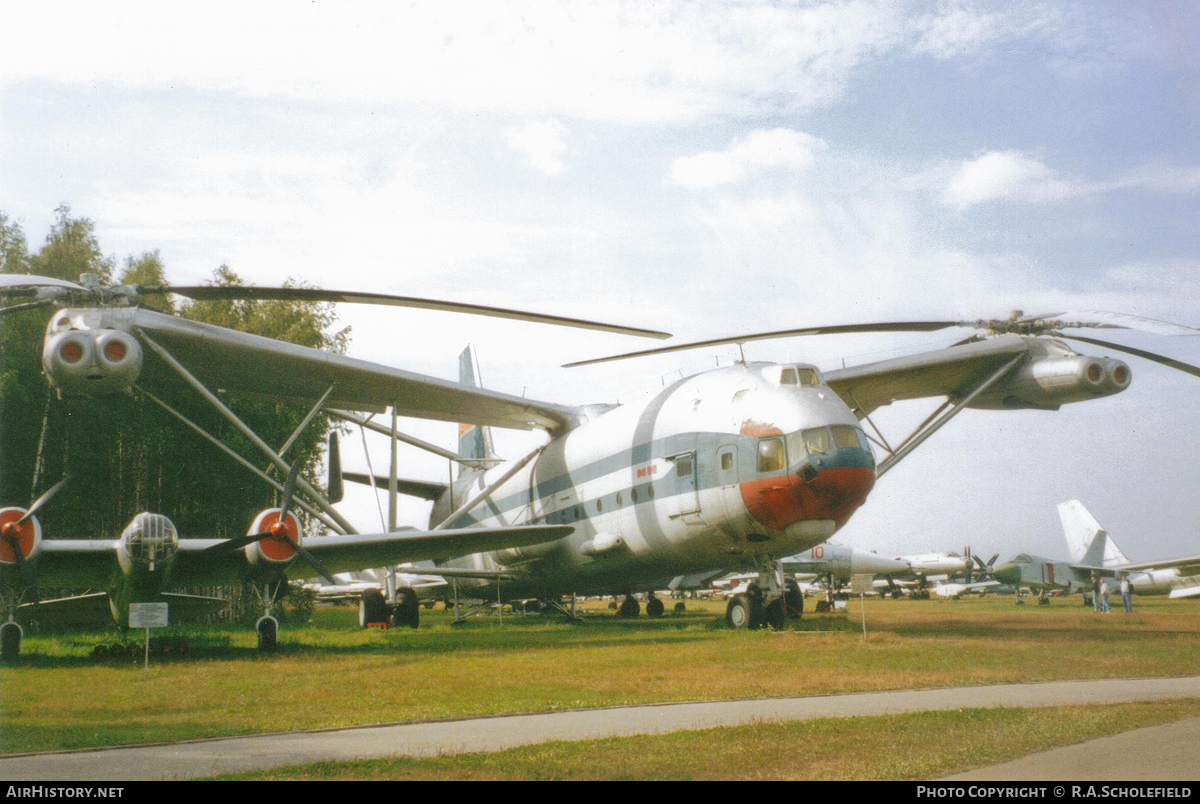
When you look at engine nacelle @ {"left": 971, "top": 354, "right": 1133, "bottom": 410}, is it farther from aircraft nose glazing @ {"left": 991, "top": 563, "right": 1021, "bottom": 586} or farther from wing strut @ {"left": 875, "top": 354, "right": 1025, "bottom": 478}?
A: aircraft nose glazing @ {"left": 991, "top": 563, "right": 1021, "bottom": 586}

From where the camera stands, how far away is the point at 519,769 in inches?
226

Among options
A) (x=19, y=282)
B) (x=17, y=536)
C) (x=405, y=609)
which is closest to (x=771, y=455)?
(x=405, y=609)

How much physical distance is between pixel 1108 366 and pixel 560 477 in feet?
41.3

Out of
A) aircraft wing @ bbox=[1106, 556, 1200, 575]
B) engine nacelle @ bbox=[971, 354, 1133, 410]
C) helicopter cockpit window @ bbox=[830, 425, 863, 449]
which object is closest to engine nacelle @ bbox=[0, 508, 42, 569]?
helicopter cockpit window @ bbox=[830, 425, 863, 449]

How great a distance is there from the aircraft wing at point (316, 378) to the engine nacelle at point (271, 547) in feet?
13.7

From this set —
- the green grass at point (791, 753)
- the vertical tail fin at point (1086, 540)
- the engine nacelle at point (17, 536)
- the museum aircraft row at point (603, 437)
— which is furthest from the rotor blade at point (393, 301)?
the vertical tail fin at point (1086, 540)

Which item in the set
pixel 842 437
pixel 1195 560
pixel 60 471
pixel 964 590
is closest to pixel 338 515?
pixel 842 437

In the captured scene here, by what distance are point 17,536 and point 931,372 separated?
1898 cm

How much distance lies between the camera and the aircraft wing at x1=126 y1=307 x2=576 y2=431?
1736 centimetres

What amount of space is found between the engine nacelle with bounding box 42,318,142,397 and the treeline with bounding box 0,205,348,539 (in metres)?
6.73

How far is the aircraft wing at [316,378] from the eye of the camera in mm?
17359

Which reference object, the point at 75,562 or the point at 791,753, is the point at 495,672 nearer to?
the point at 791,753

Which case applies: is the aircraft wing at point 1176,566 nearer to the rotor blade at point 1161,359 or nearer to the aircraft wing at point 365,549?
the rotor blade at point 1161,359
